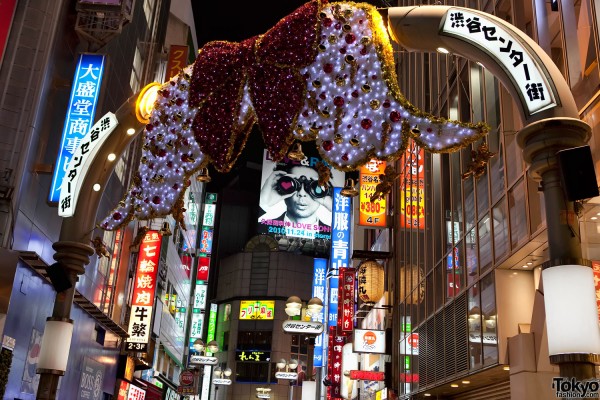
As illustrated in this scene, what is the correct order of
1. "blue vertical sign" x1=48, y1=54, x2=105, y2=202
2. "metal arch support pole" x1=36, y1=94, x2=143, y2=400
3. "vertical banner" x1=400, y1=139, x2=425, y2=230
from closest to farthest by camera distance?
"metal arch support pole" x1=36, y1=94, x2=143, y2=400, "blue vertical sign" x1=48, y1=54, x2=105, y2=202, "vertical banner" x1=400, y1=139, x2=425, y2=230

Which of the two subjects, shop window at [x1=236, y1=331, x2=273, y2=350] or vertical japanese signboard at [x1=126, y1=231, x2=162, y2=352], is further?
shop window at [x1=236, y1=331, x2=273, y2=350]

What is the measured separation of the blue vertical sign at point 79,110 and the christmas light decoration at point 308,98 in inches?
281

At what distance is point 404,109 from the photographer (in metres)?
6.54

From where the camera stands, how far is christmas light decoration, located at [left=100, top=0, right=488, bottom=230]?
21.7ft

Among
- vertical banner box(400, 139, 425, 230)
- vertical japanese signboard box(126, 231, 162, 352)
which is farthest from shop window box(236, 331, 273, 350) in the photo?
vertical banner box(400, 139, 425, 230)

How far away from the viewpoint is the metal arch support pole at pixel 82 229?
814cm

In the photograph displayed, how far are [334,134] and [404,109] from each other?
0.83 metres

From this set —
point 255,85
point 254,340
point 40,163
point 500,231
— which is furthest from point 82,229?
point 254,340

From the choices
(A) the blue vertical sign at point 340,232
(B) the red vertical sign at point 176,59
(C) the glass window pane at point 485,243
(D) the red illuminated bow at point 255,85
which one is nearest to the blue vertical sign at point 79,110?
(D) the red illuminated bow at point 255,85

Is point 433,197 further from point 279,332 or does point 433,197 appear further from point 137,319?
point 279,332

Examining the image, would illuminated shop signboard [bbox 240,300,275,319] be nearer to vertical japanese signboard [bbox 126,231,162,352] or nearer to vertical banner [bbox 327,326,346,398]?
vertical banner [bbox 327,326,346,398]

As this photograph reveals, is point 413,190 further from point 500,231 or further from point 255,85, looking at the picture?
point 255,85

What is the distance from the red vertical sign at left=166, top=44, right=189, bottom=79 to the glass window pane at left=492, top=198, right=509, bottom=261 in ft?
58.9

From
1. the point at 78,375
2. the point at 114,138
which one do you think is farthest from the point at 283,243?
the point at 114,138
